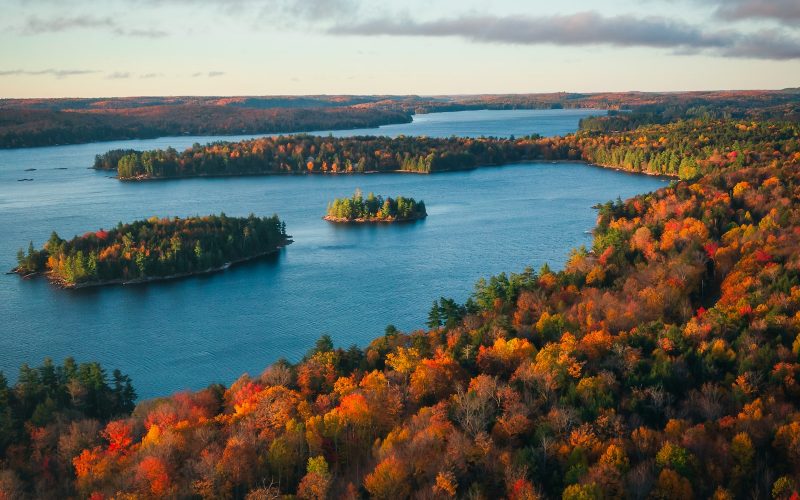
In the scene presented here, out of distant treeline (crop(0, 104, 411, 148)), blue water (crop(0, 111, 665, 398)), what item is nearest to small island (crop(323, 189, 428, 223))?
blue water (crop(0, 111, 665, 398))

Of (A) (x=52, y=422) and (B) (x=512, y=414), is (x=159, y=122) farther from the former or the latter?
(B) (x=512, y=414)

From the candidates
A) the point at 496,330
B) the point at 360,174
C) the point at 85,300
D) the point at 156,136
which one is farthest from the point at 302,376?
the point at 156,136

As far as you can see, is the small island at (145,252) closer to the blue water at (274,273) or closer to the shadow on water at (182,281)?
the shadow on water at (182,281)

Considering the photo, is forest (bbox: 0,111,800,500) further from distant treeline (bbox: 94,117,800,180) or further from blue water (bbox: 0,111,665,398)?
distant treeline (bbox: 94,117,800,180)

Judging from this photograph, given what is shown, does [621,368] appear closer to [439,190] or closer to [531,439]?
[531,439]

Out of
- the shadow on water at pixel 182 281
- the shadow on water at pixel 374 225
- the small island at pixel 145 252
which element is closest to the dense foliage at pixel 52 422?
the shadow on water at pixel 182 281

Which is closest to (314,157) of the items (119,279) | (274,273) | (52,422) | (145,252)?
(145,252)
